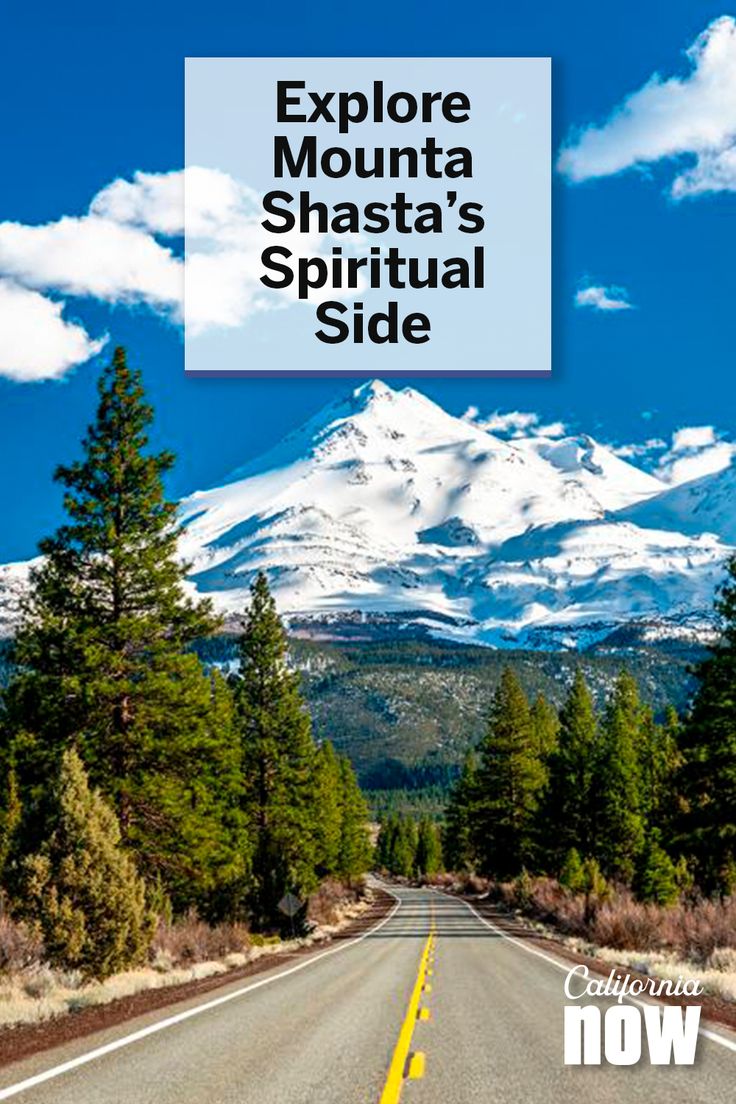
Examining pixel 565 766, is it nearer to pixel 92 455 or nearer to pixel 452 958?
pixel 452 958

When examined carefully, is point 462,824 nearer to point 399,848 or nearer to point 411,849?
point 411,849

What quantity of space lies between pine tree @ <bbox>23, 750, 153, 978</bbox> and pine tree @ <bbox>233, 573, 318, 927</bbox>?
28.5 metres

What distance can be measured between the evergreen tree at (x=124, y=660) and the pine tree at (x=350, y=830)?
171 ft

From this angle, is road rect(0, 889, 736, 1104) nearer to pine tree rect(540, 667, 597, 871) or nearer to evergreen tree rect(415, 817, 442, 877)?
pine tree rect(540, 667, 597, 871)

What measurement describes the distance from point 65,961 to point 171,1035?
6.37 metres

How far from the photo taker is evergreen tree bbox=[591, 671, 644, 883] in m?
55.2

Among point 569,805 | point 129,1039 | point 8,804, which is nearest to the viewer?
point 129,1039

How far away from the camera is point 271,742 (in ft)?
158

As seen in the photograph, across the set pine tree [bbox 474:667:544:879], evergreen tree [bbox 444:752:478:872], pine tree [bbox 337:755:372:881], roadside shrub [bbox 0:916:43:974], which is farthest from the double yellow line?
evergreen tree [bbox 444:752:478:872]

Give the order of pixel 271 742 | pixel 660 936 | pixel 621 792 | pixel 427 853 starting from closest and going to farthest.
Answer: pixel 660 936 → pixel 271 742 → pixel 621 792 → pixel 427 853

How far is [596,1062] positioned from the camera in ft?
34.3

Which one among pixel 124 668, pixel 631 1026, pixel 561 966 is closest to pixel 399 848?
pixel 124 668

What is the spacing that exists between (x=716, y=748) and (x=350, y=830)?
192ft

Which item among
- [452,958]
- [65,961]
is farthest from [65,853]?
[452,958]
